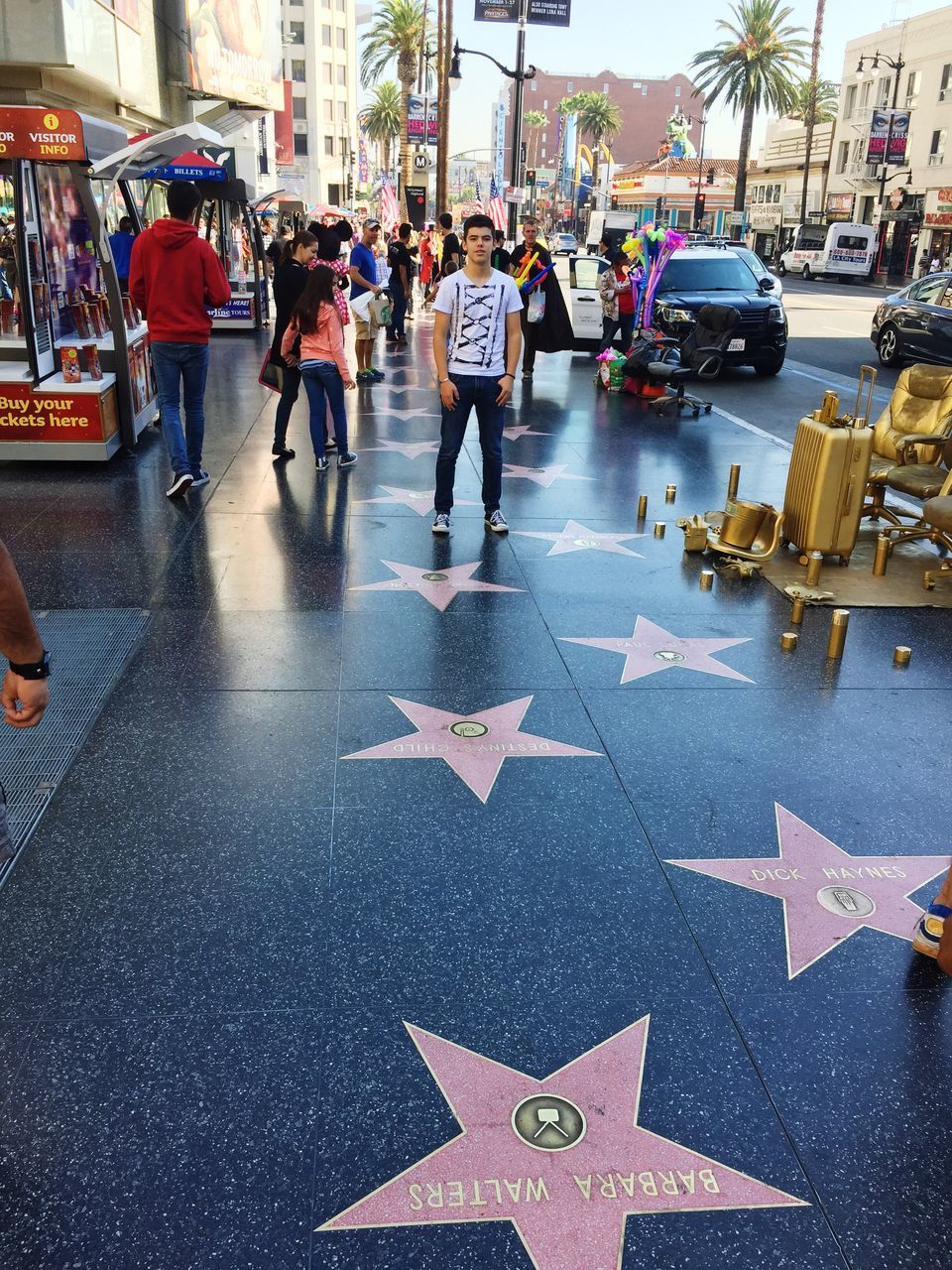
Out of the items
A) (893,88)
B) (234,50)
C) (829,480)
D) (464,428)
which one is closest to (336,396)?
(464,428)

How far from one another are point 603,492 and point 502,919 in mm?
5776

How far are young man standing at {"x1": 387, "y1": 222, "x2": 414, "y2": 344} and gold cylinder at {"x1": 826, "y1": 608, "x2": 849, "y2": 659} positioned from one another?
13525mm

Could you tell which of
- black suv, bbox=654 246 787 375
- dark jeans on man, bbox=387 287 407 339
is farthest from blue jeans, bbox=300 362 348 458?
dark jeans on man, bbox=387 287 407 339

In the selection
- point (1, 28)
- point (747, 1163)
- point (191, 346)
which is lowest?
point (747, 1163)

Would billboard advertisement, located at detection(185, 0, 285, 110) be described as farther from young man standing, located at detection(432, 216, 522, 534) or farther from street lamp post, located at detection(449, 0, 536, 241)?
young man standing, located at detection(432, 216, 522, 534)

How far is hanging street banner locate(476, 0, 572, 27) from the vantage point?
2950cm

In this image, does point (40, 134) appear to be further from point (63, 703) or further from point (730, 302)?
point (730, 302)

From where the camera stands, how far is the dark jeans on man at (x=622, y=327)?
14.9 metres

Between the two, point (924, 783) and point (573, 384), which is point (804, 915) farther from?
point (573, 384)

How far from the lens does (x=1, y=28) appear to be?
1296cm

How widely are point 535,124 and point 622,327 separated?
536 ft

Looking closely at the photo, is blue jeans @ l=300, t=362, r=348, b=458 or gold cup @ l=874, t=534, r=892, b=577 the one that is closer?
gold cup @ l=874, t=534, r=892, b=577

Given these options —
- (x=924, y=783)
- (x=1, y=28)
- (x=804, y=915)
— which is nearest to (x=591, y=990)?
(x=804, y=915)

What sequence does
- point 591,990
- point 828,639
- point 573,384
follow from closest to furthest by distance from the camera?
point 591,990 < point 828,639 < point 573,384
